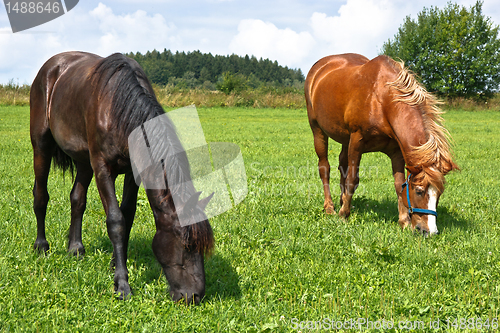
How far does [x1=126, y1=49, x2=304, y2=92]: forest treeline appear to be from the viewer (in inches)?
3294

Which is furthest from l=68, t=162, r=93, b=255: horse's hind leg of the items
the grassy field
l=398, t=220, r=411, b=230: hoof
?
l=398, t=220, r=411, b=230: hoof

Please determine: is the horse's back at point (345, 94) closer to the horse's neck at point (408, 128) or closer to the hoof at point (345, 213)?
the horse's neck at point (408, 128)

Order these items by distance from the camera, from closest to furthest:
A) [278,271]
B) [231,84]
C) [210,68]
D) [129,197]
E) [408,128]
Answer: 1. [129,197]
2. [278,271]
3. [408,128]
4. [231,84]
5. [210,68]

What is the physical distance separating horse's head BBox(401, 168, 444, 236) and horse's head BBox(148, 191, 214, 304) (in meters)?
2.65

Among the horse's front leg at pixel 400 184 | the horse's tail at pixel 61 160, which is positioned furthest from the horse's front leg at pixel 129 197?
the horse's front leg at pixel 400 184

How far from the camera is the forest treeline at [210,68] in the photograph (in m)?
83.7

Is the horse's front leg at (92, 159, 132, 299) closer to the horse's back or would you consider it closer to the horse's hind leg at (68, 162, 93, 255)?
the horse's hind leg at (68, 162, 93, 255)

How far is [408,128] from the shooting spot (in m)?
4.57

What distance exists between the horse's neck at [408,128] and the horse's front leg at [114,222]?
3.15 metres

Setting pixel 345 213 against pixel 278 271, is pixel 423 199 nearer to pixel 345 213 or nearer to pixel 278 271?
pixel 345 213

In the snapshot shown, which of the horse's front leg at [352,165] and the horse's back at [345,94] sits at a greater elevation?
the horse's back at [345,94]

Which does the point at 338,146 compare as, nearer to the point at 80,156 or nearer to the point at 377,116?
the point at 377,116

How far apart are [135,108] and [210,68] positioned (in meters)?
102

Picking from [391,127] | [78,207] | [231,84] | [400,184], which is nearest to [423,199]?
[400,184]
